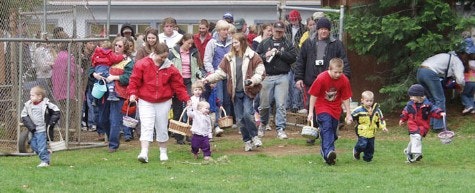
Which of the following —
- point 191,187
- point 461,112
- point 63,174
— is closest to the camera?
point 191,187

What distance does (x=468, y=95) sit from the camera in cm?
2158

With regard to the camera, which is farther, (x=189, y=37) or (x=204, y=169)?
(x=189, y=37)

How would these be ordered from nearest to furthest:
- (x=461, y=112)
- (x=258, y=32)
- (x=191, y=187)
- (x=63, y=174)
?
(x=191, y=187) < (x=63, y=174) < (x=461, y=112) < (x=258, y=32)

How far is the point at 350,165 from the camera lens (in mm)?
15648

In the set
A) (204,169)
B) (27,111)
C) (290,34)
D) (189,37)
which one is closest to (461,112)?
(290,34)

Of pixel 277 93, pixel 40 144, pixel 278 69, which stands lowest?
pixel 40 144

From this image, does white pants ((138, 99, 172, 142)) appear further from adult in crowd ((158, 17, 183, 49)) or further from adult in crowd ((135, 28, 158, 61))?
adult in crowd ((158, 17, 183, 49))

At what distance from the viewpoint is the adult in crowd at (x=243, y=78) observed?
1742 cm

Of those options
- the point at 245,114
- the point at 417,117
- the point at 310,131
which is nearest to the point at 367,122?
the point at 417,117

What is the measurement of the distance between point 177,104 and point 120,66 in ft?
3.49

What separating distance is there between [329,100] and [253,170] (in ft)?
5.58

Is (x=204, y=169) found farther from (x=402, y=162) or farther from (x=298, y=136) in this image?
(x=298, y=136)

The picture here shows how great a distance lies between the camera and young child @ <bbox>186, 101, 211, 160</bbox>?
16328 millimetres

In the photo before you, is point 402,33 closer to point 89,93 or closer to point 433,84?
point 433,84
